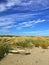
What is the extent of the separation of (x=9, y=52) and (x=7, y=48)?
45 centimetres

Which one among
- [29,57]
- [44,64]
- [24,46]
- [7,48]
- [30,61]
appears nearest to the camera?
[44,64]

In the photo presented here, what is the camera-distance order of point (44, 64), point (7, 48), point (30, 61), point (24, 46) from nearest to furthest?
1. point (44, 64)
2. point (30, 61)
3. point (7, 48)
4. point (24, 46)

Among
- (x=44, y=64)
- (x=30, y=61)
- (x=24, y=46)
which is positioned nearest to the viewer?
(x=44, y=64)

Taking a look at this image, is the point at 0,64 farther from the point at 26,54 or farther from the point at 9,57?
the point at 26,54

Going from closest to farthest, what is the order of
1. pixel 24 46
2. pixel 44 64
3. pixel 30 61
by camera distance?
pixel 44 64 < pixel 30 61 < pixel 24 46

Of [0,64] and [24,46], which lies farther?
[24,46]

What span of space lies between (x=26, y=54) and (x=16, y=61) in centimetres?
223

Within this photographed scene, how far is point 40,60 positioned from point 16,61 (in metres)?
1.89

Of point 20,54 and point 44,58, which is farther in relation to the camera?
point 20,54

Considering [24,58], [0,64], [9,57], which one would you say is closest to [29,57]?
[24,58]

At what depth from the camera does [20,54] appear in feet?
59.4

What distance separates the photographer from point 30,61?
16.0 metres

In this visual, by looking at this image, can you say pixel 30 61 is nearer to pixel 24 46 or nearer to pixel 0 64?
pixel 0 64

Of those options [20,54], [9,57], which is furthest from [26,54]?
[9,57]
